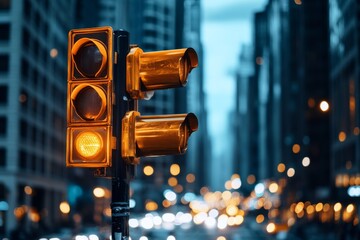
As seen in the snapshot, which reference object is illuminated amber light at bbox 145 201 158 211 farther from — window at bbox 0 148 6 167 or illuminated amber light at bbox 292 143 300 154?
window at bbox 0 148 6 167

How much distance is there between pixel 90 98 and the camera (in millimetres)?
5707

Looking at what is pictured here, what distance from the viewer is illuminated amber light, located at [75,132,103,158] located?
220 inches

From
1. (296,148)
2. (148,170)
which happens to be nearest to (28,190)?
(148,170)

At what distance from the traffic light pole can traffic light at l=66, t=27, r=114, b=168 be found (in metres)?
0.22

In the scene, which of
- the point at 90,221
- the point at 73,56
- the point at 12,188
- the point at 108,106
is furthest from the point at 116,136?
the point at 90,221

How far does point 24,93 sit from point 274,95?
113129 mm

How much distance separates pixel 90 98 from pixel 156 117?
540 mm

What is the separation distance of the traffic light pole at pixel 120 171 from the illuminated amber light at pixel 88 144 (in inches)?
11.8

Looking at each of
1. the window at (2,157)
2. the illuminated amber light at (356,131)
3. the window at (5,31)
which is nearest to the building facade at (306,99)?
the illuminated amber light at (356,131)

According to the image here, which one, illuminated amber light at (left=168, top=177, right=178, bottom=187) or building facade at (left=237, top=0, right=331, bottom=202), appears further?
illuminated amber light at (left=168, top=177, right=178, bottom=187)

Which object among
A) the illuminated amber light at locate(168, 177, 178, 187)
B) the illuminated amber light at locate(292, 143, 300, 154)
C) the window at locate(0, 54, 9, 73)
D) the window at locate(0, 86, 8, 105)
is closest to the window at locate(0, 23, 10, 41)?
the window at locate(0, 54, 9, 73)

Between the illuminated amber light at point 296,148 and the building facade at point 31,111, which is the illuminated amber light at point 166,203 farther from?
the building facade at point 31,111

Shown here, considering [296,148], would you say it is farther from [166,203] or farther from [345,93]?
[345,93]

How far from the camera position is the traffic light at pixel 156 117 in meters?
5.65
